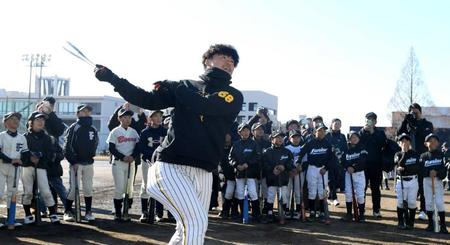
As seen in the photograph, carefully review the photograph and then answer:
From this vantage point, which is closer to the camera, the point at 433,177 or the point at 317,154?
the point at 433,177

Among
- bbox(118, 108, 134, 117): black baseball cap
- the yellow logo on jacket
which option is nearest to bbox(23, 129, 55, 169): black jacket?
bbox(118, 108, 134, 117): black baseball cap

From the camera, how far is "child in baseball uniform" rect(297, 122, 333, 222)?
10016mm

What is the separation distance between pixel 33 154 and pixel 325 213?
5411 mm

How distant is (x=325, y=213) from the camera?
9.53 m

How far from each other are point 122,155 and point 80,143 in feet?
2.57

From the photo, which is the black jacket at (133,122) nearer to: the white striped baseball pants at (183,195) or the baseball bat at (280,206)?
the baseball bat at (280,206)

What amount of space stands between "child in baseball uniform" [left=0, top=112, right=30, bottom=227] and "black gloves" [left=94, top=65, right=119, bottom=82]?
4.99 metres

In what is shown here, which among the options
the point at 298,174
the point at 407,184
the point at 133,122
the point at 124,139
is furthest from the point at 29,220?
the point at 407,184

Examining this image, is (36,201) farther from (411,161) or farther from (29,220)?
(411,161)

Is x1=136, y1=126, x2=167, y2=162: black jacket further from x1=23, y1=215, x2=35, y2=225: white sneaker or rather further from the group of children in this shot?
x1=23, y1=215, x2=35, y2=225: white sneaker

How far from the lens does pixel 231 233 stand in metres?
8.10

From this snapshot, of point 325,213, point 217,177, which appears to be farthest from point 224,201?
point 325,213

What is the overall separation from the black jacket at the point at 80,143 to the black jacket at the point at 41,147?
1.06 ft

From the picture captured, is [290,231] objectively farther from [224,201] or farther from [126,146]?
[126,146]
